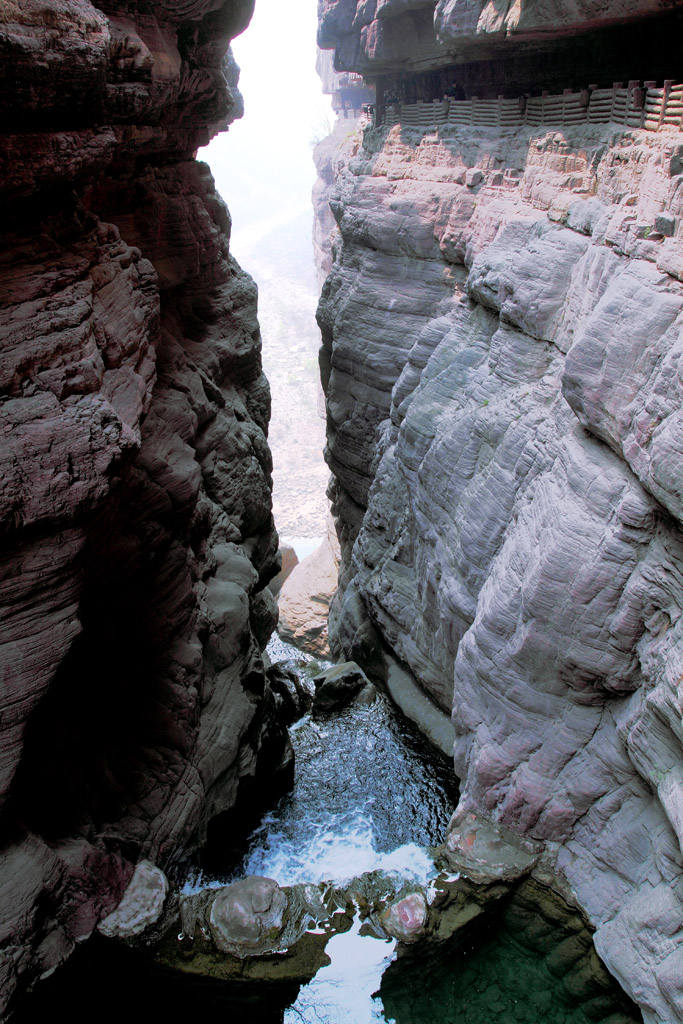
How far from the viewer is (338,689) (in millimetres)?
11883

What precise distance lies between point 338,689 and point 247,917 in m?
5.35

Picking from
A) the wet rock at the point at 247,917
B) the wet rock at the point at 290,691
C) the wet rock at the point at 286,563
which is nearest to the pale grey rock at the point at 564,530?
the wet rock at the point at 290,691

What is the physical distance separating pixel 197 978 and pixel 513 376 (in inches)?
266

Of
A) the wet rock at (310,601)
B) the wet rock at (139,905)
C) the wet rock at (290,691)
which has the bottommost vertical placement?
the wet rock at (310,601)

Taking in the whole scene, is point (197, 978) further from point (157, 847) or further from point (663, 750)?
point (663, 750)

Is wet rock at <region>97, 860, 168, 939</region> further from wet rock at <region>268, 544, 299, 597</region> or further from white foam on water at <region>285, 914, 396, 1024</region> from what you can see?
wet rock at <region>268, 544, 299, 597</region>

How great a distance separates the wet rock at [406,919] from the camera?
21.9 feet

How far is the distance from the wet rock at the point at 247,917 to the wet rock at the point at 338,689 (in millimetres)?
4919

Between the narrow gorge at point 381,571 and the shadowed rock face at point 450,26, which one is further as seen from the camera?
the shadowed rock face at point 450,26

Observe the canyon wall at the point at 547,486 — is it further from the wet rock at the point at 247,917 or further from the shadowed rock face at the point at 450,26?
the wet rock at the point at 247,917

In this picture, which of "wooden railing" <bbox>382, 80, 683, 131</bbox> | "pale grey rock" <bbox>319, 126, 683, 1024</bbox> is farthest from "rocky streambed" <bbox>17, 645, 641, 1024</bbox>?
"wooden railing" <bbox>382, 80, 683, 131</bbox>

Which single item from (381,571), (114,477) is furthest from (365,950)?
(381,571)

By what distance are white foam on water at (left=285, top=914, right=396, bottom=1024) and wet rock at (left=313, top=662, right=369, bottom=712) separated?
5.31 m

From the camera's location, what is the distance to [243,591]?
Answer: 908 centimetres
